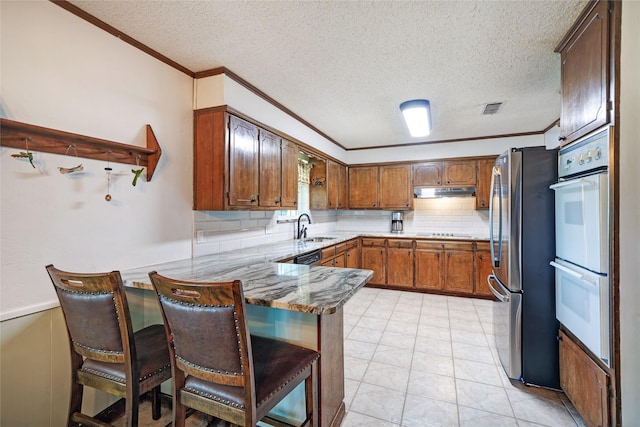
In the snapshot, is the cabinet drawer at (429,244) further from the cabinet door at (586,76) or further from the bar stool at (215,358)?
the bar stool at (215,358)

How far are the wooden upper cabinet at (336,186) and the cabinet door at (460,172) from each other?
1.68m

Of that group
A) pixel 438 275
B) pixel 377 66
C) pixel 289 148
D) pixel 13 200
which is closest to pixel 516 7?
pixel 377 66

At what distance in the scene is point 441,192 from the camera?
189 inches

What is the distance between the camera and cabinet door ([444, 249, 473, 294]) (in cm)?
438

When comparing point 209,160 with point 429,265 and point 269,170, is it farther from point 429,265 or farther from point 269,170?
point 429,265

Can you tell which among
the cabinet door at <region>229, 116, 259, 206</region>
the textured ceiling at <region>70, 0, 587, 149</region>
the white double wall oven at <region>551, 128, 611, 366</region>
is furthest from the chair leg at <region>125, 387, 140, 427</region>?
the white double wall oven at <region>551, 128, 611, 366</region>

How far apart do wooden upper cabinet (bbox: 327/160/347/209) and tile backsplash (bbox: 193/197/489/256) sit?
348 mm

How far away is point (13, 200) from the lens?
1490mm

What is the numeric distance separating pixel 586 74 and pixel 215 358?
7.97 feet

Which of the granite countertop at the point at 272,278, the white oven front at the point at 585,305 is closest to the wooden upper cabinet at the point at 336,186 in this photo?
the granite countertop at the point at 272,278

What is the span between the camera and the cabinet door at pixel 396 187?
5004 millimetres

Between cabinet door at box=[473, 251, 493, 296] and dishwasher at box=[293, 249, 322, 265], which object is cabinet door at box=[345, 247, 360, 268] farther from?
cabinet door at box=[473, 251, 493, 296]

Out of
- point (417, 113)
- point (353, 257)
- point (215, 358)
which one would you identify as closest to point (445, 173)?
point (417, 113)

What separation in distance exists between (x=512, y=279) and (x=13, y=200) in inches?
124
